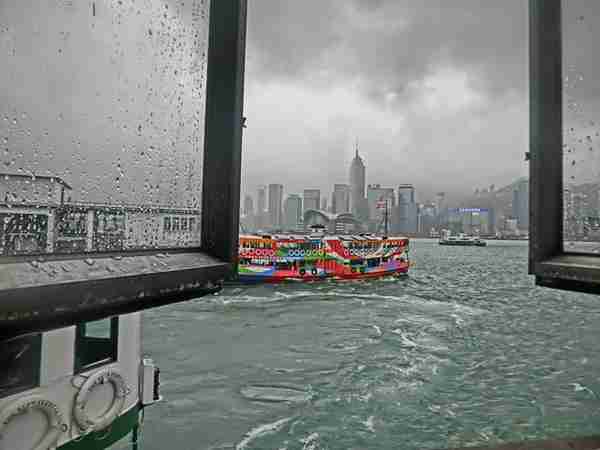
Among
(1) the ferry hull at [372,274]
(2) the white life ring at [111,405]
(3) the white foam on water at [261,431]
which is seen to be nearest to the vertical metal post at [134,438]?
(2) the white life ring at [111,405]

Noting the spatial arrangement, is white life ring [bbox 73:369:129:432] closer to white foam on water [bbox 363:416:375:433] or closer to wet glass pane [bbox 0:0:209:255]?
wet glass pane [bbox 0:0:209:255]

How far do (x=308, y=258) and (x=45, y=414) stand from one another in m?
20.9

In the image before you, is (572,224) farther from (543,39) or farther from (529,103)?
(543,39)

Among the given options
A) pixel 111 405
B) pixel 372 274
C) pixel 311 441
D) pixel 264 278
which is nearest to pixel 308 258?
pixel 264 278

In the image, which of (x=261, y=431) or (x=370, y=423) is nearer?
(x=261, y=431)

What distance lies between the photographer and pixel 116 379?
4.31m

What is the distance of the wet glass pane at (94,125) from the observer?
0.81 m

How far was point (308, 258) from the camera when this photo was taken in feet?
78.4

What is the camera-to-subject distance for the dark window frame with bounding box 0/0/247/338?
0.68m

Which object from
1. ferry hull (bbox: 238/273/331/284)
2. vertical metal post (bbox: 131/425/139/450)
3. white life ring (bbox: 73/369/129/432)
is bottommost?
vertical metal post (bbox: 131/425/139/450)

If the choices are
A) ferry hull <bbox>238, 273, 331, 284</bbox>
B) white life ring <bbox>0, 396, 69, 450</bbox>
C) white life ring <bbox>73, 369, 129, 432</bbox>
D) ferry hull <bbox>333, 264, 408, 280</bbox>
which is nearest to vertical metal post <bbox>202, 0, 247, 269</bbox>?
white life ring <bbox>0, 396, 69, 450</bbox>

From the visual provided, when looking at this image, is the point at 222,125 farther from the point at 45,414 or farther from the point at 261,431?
the point at 261,431

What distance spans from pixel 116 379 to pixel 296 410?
4.11 meters

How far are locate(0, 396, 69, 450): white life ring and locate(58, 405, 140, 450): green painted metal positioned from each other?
26 cm
